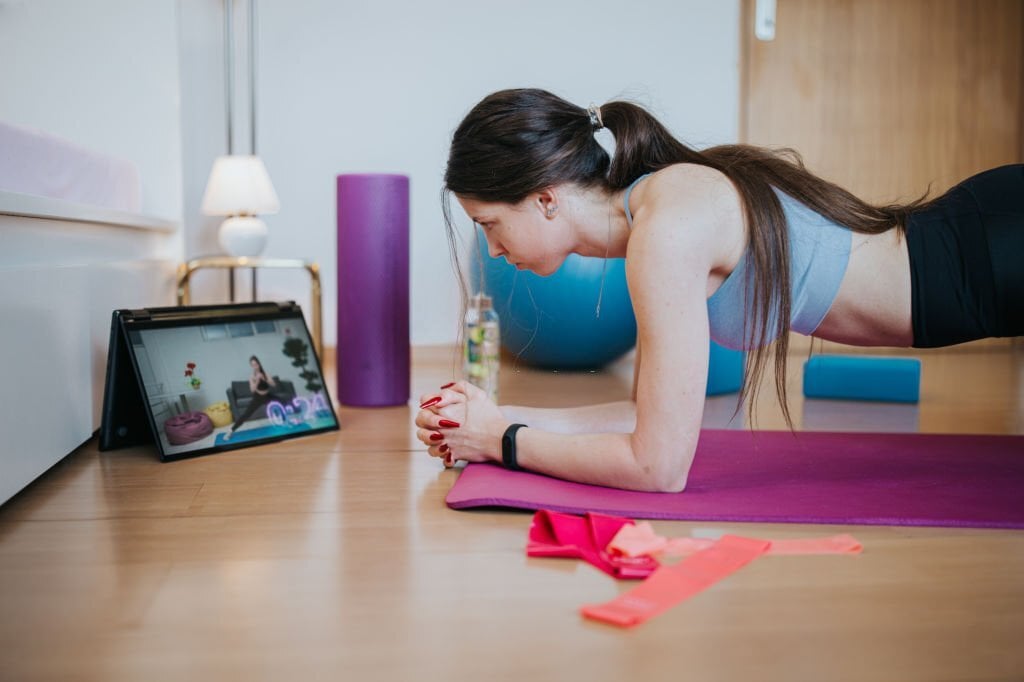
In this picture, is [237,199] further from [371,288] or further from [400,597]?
[400,597]

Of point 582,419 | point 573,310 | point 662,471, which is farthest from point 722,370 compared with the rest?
point 662,471

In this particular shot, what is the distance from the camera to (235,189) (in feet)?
10.2

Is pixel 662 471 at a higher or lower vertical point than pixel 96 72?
lower

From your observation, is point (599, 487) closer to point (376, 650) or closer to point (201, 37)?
point (376, 650)

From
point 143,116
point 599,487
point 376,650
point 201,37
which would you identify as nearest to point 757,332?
point 599,487

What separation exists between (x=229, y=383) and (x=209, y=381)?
0.16 ft

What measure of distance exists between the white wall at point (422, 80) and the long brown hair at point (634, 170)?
2.27m

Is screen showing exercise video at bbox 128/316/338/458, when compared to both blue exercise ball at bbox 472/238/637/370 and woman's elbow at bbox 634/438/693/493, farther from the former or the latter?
blue exercise ball at bbox 472/238/637/370

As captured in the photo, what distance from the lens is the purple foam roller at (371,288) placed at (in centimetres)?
259

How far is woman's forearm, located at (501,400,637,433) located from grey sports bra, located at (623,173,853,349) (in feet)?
1.03

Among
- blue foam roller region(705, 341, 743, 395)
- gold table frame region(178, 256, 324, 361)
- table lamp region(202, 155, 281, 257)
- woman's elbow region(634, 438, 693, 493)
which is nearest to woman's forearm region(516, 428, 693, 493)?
woman's elbow region(634, 438, 693, 493)

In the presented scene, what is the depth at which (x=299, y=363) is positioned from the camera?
7.24 ft

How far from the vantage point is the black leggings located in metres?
→ 1.53

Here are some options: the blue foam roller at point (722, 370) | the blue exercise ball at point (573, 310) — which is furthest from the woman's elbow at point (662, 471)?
the blue exercise ball at point (573, 310)
